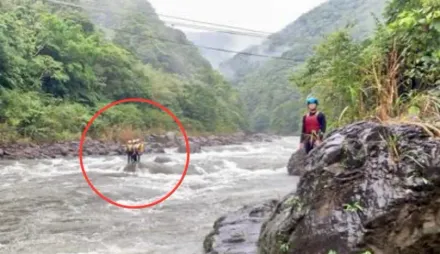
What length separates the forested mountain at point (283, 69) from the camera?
180 feet

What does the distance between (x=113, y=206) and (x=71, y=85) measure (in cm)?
1793

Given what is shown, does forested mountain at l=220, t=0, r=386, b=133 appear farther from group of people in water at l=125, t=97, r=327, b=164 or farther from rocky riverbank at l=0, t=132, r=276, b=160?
group of people in water at l=125, t=97, r=327, b=164

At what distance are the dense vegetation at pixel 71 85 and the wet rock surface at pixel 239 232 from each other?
8532 mm

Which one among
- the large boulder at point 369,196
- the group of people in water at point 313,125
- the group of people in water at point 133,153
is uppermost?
the group of people in water at point 313,125

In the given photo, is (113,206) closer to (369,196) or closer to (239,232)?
(239,232)

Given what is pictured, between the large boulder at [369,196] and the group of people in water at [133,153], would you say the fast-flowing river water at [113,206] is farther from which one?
the large boulder at [369,196]

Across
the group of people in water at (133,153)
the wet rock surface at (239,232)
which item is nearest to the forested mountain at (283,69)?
→ the group of people in water at (133,153)

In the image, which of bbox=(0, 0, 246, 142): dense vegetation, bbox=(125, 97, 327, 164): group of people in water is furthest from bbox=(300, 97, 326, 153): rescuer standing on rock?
bbox=(0, 0, 246, 142): dense vegetation

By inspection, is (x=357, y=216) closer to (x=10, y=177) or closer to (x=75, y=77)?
(x=10, y=177)

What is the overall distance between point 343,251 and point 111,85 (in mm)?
26695

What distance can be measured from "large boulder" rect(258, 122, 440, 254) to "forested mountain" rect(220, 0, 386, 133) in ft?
117

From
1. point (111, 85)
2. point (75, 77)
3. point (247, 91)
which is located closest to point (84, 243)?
point (75, 77)

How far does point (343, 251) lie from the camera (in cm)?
297

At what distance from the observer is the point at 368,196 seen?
3.06 meters
